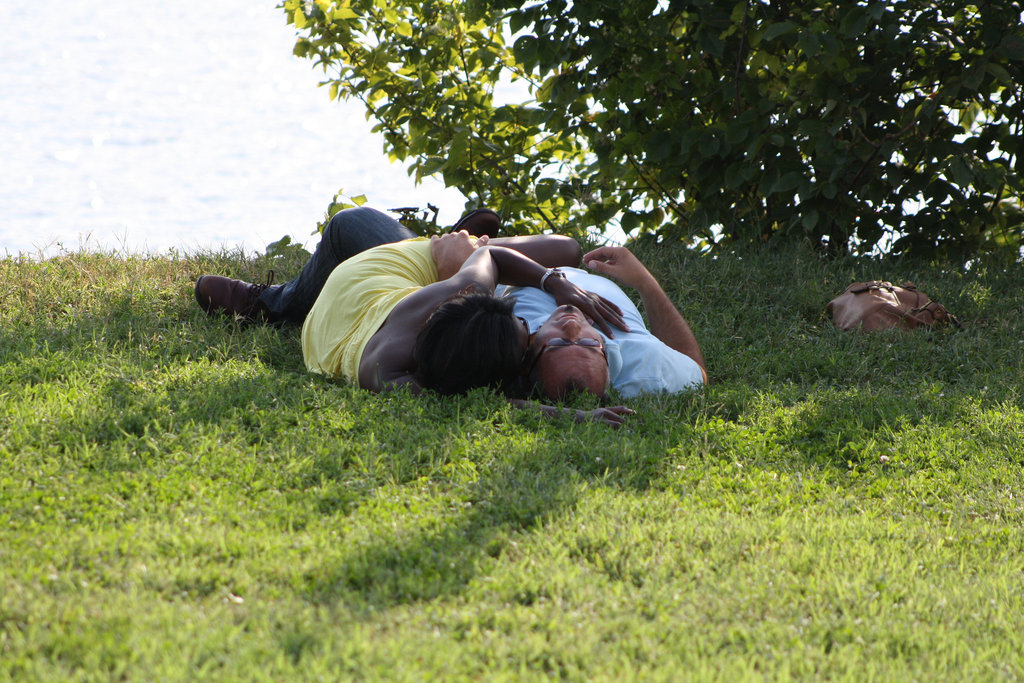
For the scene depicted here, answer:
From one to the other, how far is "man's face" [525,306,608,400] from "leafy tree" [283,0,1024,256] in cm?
299

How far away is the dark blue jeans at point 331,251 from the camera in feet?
18.5

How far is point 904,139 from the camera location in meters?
7.09

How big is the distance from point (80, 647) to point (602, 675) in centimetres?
136

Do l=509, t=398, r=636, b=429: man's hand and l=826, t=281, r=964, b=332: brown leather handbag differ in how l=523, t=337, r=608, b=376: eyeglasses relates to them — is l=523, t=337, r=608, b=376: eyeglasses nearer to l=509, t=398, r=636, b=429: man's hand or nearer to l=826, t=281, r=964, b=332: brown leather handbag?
l=509, t=398, r=636, b=429: man's hand

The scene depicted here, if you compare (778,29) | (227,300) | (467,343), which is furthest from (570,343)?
(778,29)

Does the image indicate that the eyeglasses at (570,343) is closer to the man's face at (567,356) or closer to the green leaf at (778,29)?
the man's face at (567,356)

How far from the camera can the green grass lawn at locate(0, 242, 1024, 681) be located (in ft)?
8.45

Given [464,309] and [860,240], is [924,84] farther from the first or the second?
[464,309]

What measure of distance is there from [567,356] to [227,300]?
2.46 meters

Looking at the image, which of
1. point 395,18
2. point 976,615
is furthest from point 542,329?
point 395,18

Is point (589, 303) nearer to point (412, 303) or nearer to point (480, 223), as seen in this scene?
point (412, 303)

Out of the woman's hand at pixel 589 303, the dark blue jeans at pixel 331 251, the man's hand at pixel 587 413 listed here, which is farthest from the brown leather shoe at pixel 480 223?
the man's hand at pixel 587 413

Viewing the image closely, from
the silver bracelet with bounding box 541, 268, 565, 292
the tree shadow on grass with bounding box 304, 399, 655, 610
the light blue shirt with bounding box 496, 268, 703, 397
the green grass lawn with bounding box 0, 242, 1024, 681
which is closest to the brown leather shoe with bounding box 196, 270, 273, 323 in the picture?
the green grass lawn with bounding box 0, 242, 1024, 681

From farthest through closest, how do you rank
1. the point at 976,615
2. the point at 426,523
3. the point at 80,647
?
the point at 426,523, the point at 976,615, the point at 80,647
